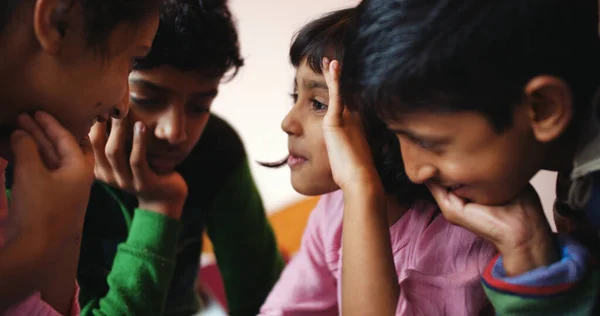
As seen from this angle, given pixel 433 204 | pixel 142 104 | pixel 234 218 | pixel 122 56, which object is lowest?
pixel 234 218

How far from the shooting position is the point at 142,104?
0.82 metres

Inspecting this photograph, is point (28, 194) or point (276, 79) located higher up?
point (28, 194)

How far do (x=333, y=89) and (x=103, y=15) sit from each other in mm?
261

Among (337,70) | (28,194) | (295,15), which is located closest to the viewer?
(28,194)

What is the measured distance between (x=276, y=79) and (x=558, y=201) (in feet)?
3.25

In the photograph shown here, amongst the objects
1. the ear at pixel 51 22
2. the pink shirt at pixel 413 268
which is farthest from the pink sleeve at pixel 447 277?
the ear at pixel 51 22

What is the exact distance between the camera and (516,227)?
0.58 metres

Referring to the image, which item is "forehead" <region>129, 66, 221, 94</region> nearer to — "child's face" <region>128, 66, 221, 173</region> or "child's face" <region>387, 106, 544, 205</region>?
"child's face" <region>128, 66, 221, 173</region>

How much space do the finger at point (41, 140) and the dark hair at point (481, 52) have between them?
316mm

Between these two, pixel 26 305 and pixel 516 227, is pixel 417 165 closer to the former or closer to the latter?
pixel 516 227

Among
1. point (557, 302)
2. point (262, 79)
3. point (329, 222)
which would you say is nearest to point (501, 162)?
point (557, 302)

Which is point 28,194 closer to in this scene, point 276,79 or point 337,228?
point 337,228

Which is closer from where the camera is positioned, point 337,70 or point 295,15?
point 337,70

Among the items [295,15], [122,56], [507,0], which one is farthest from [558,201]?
[295,15]
